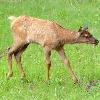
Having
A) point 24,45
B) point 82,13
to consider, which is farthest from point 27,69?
point 82,13

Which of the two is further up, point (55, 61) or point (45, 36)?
point (45, 36)

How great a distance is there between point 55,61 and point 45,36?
7.88 feet

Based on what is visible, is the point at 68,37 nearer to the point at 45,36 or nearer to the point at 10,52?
the point at 45,36

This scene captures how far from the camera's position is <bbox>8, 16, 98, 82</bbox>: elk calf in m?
12.1

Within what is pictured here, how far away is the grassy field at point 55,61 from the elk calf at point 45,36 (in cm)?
49

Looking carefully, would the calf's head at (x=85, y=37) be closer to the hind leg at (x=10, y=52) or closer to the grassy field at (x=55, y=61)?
the grassy field at (x=55, y=61)

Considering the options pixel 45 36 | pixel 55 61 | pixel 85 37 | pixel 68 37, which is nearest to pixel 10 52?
pixel 45 36

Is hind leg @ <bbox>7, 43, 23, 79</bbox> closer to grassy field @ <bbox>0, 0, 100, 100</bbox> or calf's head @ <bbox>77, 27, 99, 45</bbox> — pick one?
grassy field @ <bbox>0, 0, 100, 100</bbox>

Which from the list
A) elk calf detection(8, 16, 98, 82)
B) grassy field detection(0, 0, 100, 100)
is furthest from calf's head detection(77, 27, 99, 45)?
grassy field detection(0, 0, 100, 100)

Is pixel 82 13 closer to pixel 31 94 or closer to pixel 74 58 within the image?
pixel 74 58

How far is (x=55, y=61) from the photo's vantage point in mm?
14453

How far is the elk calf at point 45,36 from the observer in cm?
1206

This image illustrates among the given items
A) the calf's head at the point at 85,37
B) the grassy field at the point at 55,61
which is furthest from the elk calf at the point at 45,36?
the grassy field at the point at 55,61

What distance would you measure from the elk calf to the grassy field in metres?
0.49
